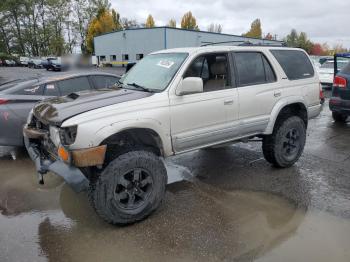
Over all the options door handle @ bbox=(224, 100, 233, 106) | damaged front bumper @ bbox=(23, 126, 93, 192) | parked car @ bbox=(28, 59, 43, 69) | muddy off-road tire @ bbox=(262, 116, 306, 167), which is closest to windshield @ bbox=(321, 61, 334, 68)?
muddy off-road tire @ bbox=(262, 116, 306, 167)

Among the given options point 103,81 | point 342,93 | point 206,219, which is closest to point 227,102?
point 206,219

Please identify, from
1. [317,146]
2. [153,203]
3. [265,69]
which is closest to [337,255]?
[153,203]

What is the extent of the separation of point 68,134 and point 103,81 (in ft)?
11.4

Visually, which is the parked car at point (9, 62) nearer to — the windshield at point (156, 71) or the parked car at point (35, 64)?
the parked car at point (35, 64)

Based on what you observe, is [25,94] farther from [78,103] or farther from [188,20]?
[188,20]

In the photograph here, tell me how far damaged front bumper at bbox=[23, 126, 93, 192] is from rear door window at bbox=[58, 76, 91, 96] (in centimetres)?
213

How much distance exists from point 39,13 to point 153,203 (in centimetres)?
6704

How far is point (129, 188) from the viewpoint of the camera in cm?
355

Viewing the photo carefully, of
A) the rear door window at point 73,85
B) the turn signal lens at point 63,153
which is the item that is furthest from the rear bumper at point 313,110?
the rear door window at point 73,85

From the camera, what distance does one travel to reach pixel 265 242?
3.24 metres

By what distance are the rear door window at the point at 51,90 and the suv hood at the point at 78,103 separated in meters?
2.04

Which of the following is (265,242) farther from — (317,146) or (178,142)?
(317,146)

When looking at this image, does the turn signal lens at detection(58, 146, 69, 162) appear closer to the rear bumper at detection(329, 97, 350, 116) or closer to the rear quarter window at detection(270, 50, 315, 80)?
the rear quarter window at detection(270, 50, 315, 80)

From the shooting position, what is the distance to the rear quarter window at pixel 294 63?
5051 mm
